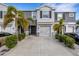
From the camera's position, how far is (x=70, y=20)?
10.7 meters

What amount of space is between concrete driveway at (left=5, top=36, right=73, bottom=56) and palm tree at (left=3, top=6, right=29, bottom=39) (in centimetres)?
78

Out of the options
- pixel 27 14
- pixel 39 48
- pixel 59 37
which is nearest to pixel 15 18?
pixel 27 14

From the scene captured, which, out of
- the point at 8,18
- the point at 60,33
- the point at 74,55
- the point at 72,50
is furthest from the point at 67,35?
the point at 8,18

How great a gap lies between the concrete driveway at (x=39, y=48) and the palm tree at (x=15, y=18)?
0.78 metres

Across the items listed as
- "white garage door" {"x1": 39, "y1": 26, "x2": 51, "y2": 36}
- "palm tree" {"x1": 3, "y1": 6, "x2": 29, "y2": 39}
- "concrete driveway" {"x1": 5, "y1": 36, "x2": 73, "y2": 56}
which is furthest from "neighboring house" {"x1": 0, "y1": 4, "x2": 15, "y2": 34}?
"white garage door" {"x1": 39, "y1": 26, "x2": 51, "y2": 36}

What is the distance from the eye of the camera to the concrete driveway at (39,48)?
893 centimetres

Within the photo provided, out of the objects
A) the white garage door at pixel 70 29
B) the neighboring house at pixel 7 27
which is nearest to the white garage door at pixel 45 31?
the white garage door at pixel 70 29

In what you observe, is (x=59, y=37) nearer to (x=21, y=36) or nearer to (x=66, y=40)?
(x=66, y=40)

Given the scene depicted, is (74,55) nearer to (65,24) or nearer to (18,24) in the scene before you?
(65,24)

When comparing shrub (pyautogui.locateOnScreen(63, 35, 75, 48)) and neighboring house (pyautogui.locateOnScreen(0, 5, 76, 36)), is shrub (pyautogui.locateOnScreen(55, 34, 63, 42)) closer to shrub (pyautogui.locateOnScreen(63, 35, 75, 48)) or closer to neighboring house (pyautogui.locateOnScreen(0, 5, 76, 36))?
shrub (pyautogui.locateOnScreen(63, 35, 75, 48))

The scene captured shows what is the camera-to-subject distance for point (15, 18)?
10617mm

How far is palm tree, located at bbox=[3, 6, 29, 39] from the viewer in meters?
10.2

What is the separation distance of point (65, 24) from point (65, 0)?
2.22m

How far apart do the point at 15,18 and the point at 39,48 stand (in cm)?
203
